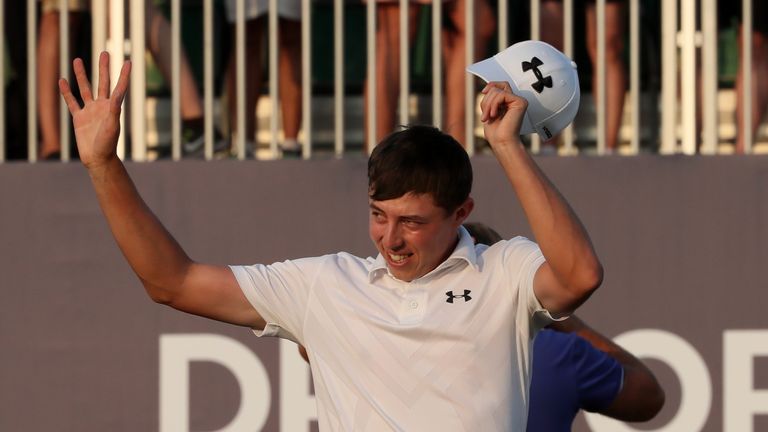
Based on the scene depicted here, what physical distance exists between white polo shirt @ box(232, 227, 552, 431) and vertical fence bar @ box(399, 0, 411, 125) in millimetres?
2565

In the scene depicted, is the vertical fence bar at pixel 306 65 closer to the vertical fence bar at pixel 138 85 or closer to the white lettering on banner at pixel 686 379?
the vertical fence bar at pixel 138 85

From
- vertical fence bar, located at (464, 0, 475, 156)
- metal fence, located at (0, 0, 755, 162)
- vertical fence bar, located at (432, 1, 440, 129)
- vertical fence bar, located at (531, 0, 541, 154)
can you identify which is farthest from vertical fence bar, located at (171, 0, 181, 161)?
vertical fence bar, located at (531, 0, 541, 154)

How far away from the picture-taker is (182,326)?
6152mm

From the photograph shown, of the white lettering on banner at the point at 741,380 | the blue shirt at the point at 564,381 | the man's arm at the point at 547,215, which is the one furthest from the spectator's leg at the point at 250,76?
the man's arm at the point at 547,215

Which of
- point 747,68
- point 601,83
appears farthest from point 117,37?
point 747,68

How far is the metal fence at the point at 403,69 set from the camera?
20.2ft

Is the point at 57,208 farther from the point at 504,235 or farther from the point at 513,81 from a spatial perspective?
the point at 513,81

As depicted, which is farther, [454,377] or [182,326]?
[182,326]

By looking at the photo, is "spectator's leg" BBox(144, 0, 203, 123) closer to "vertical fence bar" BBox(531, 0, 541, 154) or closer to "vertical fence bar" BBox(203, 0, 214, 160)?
"vertical fence bar" BBox(203, 0, 214, 160)

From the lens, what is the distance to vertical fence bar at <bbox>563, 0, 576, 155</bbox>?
20.1 ft

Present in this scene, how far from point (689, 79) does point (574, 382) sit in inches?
85.5

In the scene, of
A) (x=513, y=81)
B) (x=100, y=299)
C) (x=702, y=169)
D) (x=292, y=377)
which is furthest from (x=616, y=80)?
(x=513, y=81)

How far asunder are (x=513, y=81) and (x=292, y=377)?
274cm

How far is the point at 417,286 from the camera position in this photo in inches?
140
